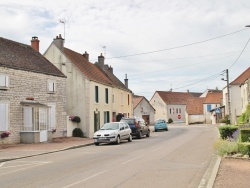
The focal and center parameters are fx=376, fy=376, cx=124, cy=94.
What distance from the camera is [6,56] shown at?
26.7 m

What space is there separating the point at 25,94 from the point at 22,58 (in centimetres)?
315

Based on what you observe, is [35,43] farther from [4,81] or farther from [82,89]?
[4,81]

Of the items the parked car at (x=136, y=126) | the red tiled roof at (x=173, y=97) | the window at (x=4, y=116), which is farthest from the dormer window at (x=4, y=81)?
the red tiled roof at (x=173, y=97)

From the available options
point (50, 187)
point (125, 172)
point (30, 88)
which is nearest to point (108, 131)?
point (30, 88)

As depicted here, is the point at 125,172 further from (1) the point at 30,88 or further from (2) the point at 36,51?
(2) the point at 36,51

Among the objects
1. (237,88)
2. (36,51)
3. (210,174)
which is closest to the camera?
(210,174)

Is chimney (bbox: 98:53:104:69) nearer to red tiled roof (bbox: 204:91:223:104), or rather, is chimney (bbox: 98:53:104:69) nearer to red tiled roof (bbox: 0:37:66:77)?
red tiled roof (bbox: 0:37:66:77)

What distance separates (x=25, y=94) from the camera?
90.1ft

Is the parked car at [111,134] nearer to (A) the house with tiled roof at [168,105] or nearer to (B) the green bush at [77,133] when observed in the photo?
(B) the green bush at [77,133]

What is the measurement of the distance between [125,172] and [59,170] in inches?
95.0

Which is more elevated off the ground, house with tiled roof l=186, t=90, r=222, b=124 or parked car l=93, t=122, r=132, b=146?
house with tiled roof l=186, t=90, r=222, b=124

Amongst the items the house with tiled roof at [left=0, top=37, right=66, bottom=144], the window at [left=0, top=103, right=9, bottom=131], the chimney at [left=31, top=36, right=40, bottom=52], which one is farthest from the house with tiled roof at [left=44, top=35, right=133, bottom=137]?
the window at [left=0, top=103, right=9, bottom=131]

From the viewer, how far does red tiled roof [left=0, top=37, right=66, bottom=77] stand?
86.8ft

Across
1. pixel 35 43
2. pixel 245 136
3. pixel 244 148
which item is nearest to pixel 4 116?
pixel 35 43
